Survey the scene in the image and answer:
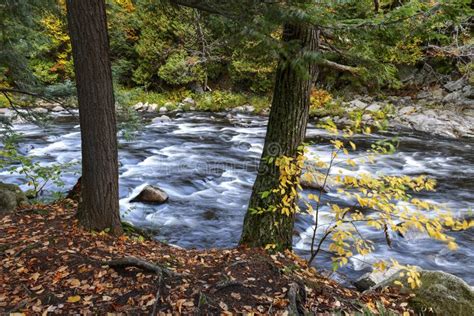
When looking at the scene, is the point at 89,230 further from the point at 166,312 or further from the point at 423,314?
the point at 423,314

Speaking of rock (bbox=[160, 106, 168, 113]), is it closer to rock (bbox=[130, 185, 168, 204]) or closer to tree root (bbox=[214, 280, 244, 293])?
rock (bbox=[130, 185, 168, 204])

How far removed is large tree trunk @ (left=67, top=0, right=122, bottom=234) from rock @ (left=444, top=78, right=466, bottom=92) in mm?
16233

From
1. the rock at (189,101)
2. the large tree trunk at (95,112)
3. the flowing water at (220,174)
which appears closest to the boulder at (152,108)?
the rock at (189,101)

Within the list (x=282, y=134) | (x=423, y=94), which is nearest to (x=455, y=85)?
(x=423, y=94)

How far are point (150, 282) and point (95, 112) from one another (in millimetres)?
1874

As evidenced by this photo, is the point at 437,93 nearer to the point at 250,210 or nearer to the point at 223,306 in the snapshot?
the point at 250,210

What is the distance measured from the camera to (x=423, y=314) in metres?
3.59

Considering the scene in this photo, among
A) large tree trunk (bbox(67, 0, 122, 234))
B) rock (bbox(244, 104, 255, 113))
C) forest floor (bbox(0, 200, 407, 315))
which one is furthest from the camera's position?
rock (bbox(244, 104, 255, 113))

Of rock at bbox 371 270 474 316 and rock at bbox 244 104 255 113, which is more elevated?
rock at bbox 244 104 255 113

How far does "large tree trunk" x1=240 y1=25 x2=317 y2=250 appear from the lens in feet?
12.4

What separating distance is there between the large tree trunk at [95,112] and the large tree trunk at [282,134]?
1.68m

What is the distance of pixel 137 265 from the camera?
358cm

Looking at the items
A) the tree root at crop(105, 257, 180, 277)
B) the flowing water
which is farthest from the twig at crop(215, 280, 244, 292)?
the flowing water

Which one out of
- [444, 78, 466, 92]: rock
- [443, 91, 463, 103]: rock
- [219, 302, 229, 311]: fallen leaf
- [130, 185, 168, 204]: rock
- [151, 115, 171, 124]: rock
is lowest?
[130, 185, 168, 204]: rock
